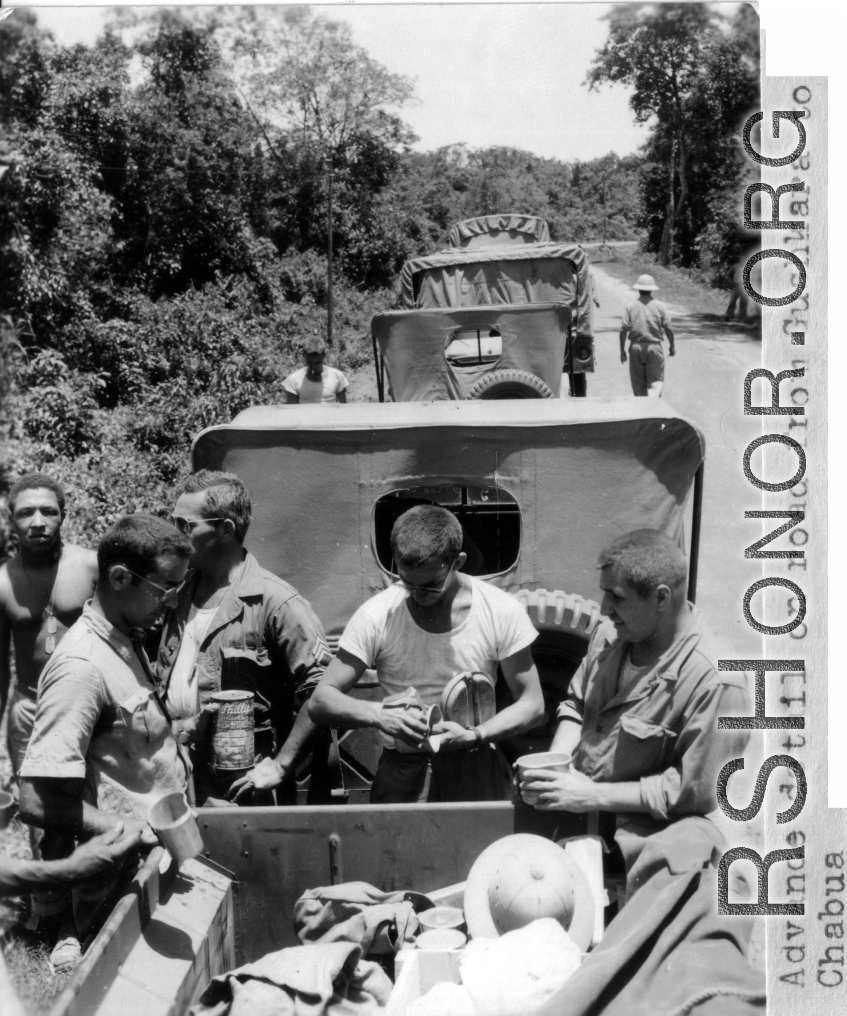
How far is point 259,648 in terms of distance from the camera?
371 cm

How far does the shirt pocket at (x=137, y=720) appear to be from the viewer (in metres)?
2.80

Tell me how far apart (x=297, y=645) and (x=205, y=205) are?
44.0ft

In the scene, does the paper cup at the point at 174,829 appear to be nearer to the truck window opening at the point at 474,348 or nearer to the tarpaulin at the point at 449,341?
the tarpaulin at the point at 449,341

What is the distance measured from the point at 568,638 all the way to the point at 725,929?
2.02m

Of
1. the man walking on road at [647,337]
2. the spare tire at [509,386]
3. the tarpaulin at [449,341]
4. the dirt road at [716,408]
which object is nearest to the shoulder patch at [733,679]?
the dirt road at [716,408]

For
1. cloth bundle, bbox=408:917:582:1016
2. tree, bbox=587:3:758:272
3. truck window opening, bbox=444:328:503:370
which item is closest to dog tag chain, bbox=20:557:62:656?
cloth bundle, bbox=408:917:582:1016

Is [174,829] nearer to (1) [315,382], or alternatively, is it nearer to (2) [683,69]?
(2) [683,69]

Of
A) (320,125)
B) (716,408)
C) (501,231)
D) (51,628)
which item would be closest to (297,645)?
(51,628)

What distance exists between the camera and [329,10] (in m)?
3.61

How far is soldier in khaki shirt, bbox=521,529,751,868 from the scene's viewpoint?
2781 millimetres

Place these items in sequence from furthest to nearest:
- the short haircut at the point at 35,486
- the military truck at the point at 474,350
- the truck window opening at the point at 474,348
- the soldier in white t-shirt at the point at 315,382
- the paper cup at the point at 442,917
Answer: the soldier in white t-shirt at the point at 315,382
the truck window opening at the point at 474,348
the military truck at the point at 474,350
the short haircut at the point at 35,486
the paper cup at the point at 442,917

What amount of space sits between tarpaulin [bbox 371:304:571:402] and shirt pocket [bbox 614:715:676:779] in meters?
4.95

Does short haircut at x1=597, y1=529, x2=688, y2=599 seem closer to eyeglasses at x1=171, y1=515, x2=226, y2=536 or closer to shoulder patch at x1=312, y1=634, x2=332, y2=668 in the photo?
shoulder patch at x1=312, y1=634, x2=332, y2=668

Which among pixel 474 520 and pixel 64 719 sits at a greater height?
pixel 474 520
